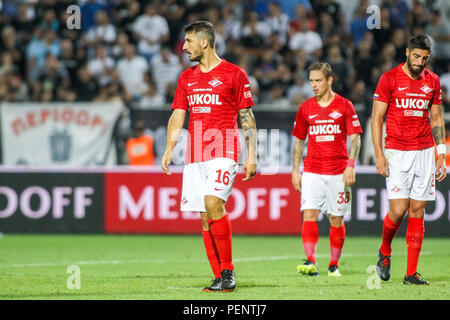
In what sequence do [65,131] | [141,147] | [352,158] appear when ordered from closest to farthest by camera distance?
[352,158] < [141,147] < [65,131]

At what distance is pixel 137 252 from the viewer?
38.8 feet

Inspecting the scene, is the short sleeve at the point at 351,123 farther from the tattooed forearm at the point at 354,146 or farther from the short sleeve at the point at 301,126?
the short sleeve at the point at 301,126

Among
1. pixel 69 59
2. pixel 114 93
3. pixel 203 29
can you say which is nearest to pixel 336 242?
pixel 203 29

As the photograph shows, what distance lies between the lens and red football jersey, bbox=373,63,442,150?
8.03m

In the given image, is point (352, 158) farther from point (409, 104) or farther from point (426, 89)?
point (426, 89)

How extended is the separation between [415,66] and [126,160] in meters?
8.67

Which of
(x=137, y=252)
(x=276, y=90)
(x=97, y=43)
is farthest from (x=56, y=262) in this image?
(x=97, y=43)

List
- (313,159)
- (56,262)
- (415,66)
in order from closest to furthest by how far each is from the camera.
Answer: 1. (415,66)
2. (313,159)
3. (56,262)

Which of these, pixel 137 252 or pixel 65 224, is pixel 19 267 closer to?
pixel 137 252

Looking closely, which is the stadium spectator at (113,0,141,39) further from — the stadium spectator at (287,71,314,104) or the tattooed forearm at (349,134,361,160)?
the tattooed forearm at (349,134,361,160)

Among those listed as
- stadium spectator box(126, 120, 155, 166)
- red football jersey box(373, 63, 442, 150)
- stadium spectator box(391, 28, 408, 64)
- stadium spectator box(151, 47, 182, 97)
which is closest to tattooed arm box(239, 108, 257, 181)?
red football jersey box(373, 63, 442, 150)

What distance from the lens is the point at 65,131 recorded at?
A: 15.9 metres

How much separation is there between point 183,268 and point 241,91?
2878 mm

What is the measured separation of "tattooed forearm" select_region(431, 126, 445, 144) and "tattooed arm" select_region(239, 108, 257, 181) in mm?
1785
